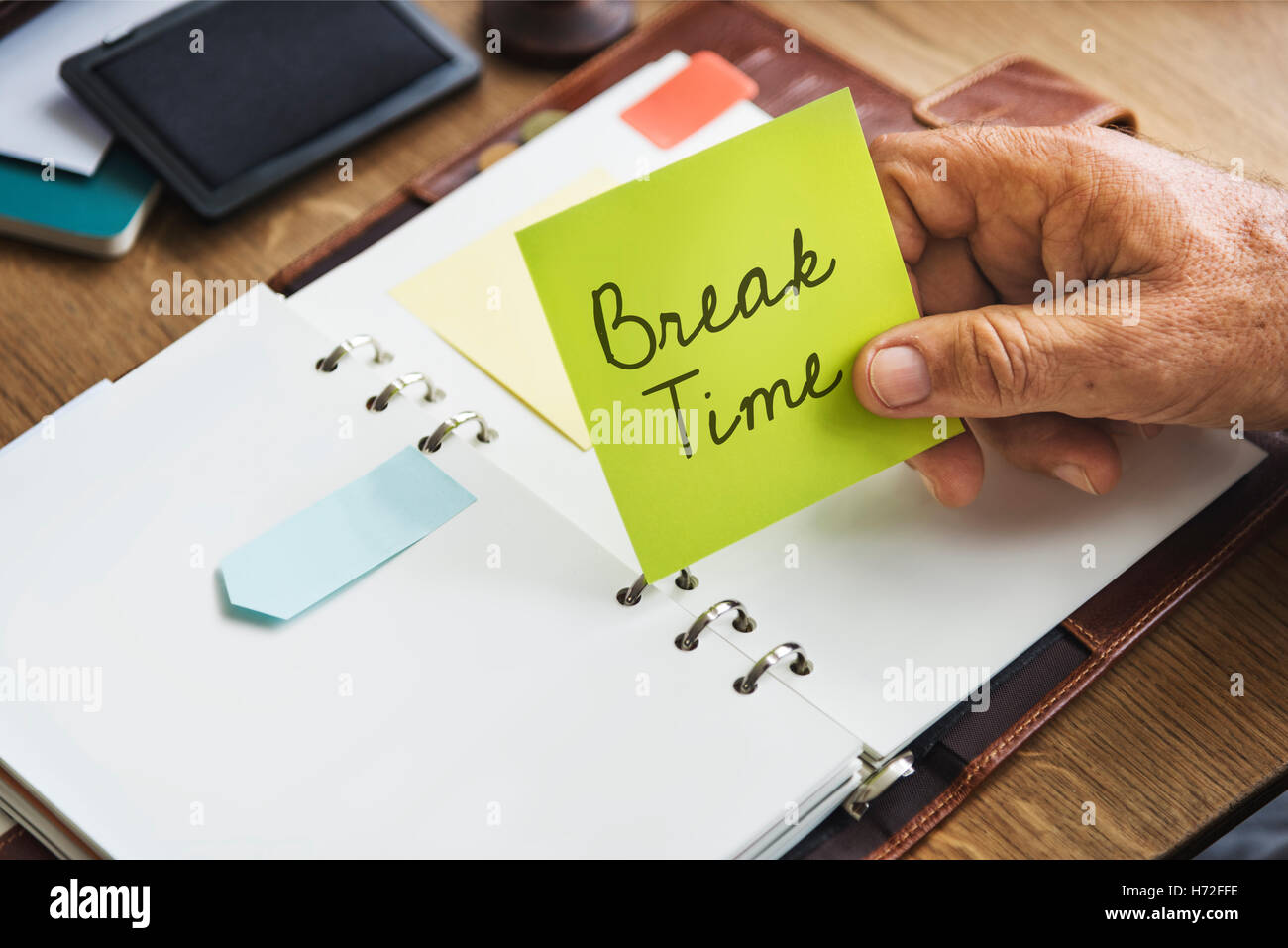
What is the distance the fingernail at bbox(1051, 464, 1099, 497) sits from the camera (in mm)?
690

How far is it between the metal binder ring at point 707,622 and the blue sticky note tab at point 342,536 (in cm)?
15

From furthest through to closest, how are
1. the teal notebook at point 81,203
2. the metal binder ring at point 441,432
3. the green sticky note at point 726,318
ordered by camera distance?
the teal notebook at point 81,203
the metal binder ring at point 441,432
the green sticky note at point 726,318

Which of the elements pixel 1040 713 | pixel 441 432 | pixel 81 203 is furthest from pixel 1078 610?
pixel 81 203

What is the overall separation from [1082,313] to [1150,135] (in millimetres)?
431

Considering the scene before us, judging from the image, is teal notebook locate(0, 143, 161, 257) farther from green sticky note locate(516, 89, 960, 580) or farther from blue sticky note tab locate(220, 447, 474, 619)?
green sticky note locate(516, 89, 960, 580)

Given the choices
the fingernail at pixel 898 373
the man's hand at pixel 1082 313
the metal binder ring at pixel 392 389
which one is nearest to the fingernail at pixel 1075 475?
the man's hand at pixel 1082 313

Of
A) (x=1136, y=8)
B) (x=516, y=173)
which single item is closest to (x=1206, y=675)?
(x=516, y=173)

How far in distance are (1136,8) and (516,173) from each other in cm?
64

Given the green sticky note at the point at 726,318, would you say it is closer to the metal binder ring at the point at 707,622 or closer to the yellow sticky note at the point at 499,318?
the metal binder ring at the point at 707,622

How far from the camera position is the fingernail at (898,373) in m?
0.61

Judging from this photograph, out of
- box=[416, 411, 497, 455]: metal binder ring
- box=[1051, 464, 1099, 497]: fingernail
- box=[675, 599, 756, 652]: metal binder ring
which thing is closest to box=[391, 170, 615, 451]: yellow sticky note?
box=[416, 411, 497, 455]: metal binder ring

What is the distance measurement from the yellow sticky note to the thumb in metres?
0.19

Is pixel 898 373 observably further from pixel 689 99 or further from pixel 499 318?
pixel 689 99

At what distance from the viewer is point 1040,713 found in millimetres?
630
